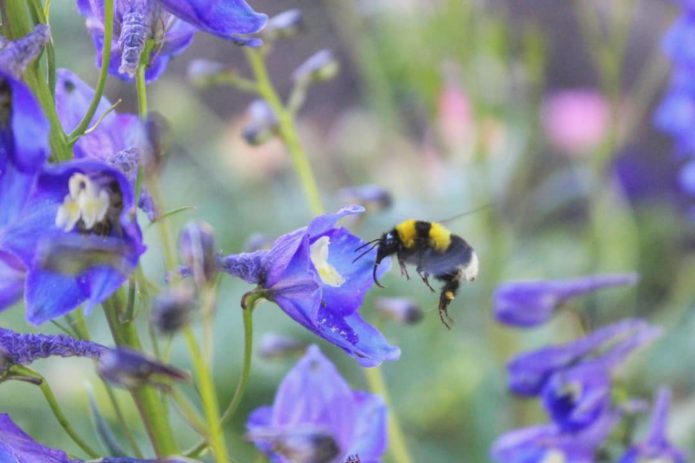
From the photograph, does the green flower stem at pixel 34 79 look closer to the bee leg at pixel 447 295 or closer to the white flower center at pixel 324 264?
the white flower center at pixel 324 264

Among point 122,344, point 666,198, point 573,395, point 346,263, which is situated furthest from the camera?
Answer: point 666,198

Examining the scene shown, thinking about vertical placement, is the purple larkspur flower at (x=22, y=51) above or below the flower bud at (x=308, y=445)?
above

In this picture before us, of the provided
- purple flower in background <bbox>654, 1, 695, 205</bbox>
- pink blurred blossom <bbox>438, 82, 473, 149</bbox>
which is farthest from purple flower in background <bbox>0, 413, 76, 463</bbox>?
pink blurred blossom <bbox>438, 82, 473, 149</bbox>

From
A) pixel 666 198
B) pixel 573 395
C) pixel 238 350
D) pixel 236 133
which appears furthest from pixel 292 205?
pixel 573 395

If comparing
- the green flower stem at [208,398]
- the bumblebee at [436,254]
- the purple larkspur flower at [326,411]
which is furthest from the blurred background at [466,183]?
the green flower stem at [208,398]

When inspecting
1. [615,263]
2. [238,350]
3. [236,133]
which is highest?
[236,133]

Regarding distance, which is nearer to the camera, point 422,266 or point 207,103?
point 422,266

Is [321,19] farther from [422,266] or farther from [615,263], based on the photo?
→ [422,266]

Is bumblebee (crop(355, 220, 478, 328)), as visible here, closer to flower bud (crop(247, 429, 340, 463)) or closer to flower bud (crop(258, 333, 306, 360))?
flower bud (crop(258, 333, 306, 360))
